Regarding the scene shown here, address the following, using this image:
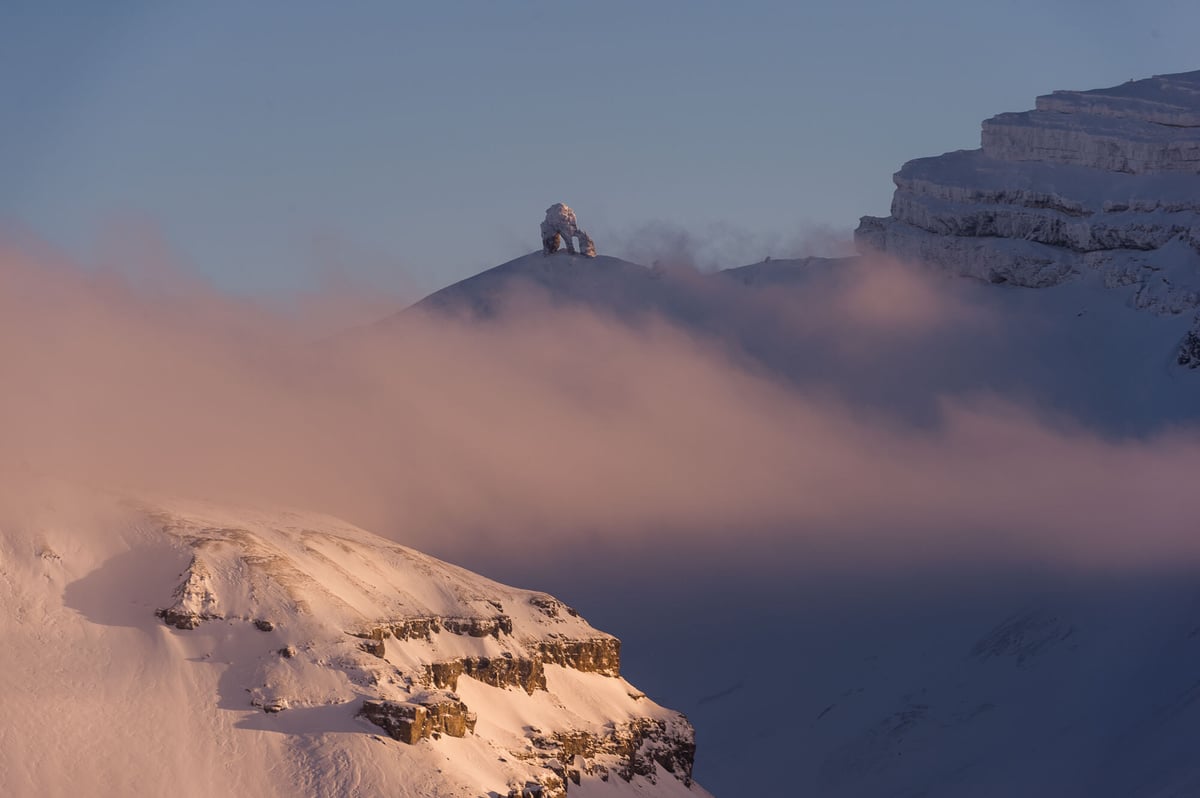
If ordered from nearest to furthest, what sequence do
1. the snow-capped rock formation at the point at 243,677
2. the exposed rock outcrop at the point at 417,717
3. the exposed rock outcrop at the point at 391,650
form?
the snow-capped rock formation at the point at 243,677, the exposed rock outcrop at the point at 417,717, the exposed rock outcrop at the point at 391,650

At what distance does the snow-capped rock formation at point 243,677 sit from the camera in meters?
156

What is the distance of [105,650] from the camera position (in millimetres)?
163375

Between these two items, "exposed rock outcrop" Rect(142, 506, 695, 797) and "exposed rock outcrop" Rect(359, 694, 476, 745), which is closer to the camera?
"exposed rock outcrop" Rect(359, 694, 476, 745)

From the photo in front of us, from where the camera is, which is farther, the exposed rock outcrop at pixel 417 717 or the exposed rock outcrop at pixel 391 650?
the exposed rock outcrop at pixel 391 650

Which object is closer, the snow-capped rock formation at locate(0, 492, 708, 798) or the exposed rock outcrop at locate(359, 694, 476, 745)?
the snow-capped rock formation at locate(0, 492, 708, 798)

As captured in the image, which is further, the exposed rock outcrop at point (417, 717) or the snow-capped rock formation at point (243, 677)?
the exposed rock outcrop at point (417, 717)

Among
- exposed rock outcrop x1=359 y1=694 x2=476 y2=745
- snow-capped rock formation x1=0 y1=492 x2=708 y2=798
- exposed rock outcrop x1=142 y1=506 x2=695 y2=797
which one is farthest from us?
exposed rock outcrop x1=142 y1=506 x2=695 y2=797

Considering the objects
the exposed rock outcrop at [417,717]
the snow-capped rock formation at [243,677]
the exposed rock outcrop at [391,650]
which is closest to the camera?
the snow-capped rock formation at [243,677]

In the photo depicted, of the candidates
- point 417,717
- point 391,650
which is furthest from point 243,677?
point 391,650

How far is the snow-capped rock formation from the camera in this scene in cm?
15550

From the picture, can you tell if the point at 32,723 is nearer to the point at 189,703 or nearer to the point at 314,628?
the point at 189,703

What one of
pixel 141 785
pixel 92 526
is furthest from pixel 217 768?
pixel 92 526

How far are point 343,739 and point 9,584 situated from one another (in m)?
27.6

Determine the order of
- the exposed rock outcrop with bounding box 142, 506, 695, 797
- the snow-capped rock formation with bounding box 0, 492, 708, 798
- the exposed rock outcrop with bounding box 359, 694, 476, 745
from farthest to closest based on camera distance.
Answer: the exposed rock outcrop with bounding box 142, 506, 695, 797
the exposed rock outcrop with bounding box 359, 694, 476, 745
the snow-capped rock formation with bounding box 0, 492, 708, 798
